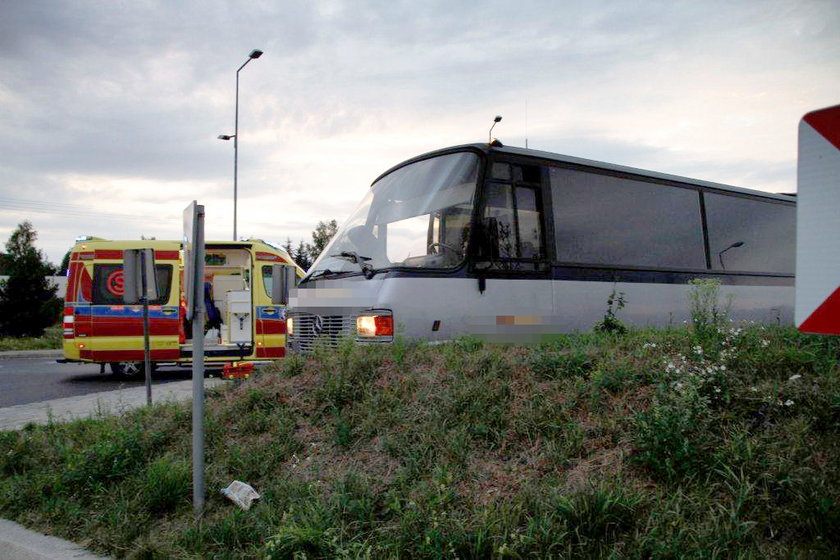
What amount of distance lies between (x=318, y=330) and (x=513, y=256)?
2178 mm

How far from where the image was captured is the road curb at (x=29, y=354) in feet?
73.7

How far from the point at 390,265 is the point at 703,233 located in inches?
210

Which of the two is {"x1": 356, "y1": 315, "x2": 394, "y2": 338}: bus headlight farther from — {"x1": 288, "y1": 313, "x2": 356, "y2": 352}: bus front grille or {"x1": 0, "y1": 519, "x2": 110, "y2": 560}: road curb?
Answer: {"x1": 0, "y1": 519, "x2": 110, "y2": 560}: road curb

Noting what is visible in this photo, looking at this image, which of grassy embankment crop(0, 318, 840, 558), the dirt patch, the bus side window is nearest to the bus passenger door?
the bus side window

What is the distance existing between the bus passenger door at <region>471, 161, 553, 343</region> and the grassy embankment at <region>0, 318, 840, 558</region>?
78cm

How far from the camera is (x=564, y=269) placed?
7.33 meters

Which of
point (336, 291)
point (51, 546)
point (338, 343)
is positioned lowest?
point (51, 546)

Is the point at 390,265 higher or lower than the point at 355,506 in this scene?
higher

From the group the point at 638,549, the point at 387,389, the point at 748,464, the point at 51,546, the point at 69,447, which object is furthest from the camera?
the point at 69,447

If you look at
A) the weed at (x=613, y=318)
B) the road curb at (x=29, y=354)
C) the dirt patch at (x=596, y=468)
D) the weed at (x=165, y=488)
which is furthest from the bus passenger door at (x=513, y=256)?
the road curb at (x=29, y=354)

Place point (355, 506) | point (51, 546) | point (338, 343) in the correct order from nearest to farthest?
point (355, 506), point (51, 546), point (338, 343)

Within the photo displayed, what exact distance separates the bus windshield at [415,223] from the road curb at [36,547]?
343 centimetres

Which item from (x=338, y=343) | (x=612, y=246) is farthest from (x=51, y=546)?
(x=612, y=246)

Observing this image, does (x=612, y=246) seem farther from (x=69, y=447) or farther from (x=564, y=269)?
(x=69, y=447)
